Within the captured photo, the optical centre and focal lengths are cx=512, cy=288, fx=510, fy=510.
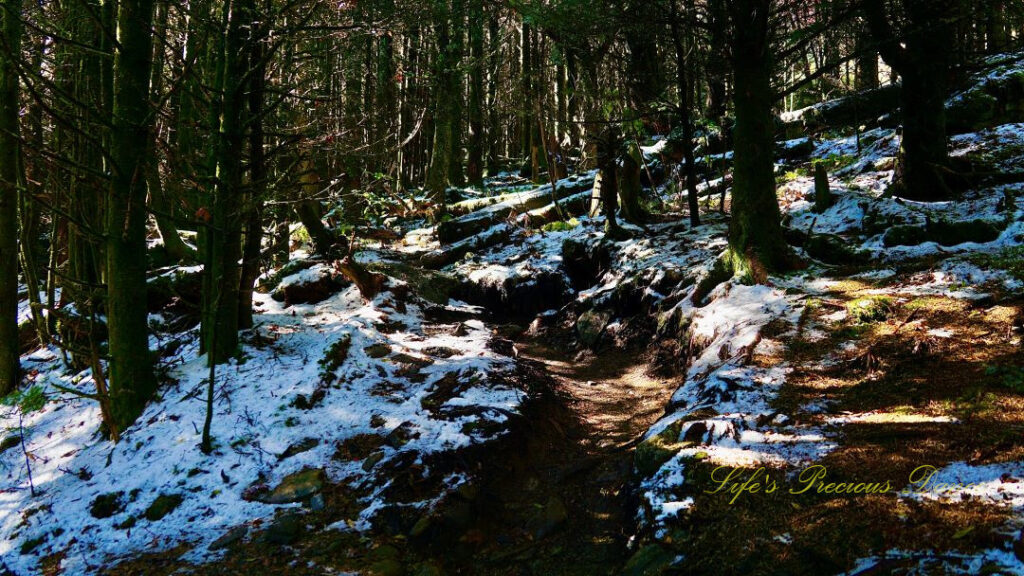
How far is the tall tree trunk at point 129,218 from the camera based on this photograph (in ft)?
16.4

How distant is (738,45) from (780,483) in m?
5.92

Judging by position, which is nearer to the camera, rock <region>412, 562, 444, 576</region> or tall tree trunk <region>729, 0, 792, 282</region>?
rock <region>412, 562, 444, 576</region>

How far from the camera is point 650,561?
2.95m

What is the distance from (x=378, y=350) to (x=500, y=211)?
8634 mm

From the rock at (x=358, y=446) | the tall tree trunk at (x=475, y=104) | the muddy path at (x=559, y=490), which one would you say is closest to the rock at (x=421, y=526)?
the muddy path at (x=559, y=490)

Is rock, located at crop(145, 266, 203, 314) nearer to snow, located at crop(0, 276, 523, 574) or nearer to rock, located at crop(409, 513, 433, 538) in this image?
snow, located at crop(0, 276, 523, 574)

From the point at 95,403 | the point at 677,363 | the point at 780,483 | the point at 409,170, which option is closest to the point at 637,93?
the point at 677,363

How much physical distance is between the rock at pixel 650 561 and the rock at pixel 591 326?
5835 mm

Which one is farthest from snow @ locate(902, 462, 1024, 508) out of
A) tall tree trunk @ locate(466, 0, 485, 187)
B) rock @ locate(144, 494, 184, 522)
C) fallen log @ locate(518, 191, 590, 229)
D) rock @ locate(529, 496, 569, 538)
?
tall tree trunk @ locate(466, 0, 485, 187)

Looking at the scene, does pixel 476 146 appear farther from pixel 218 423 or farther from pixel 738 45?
pixel 218 423

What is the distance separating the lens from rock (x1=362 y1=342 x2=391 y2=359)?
702 centimetres

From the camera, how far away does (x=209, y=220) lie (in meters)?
5.81

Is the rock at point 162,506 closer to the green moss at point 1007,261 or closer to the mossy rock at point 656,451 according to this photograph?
the mossy rock at point 656,451

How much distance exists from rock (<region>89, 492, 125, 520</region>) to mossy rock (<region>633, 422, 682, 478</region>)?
4297 mm
